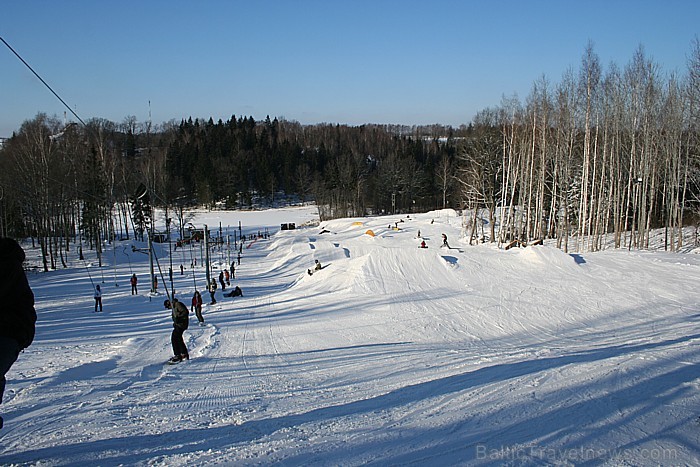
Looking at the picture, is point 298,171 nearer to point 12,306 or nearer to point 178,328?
point 178,328

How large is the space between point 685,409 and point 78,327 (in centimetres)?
1527

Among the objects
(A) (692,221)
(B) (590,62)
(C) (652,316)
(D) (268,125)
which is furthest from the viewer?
(D) (268,125)

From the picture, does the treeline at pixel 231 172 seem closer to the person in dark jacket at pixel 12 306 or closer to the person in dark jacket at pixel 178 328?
the person in dark jacket at pixel 178 328

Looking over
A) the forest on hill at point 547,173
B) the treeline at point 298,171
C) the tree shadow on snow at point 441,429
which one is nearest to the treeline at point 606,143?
the forest on hill at point 547,173

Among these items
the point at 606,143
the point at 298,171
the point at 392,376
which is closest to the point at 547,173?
the point at 606,143

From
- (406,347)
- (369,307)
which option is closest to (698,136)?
Result: (369,307)

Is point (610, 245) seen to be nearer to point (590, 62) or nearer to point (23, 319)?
point (590, 62)

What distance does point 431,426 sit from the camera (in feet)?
17.2

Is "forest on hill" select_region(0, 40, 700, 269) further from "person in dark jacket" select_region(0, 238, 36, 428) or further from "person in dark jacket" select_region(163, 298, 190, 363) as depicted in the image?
"person in dark jacket" select_region(0, 238, 36, 428)

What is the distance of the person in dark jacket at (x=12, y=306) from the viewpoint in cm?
333

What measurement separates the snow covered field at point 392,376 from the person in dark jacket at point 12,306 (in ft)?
4.70

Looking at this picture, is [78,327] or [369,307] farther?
[369,307]

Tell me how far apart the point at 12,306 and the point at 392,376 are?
224 inches

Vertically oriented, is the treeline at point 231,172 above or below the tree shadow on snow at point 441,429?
above
